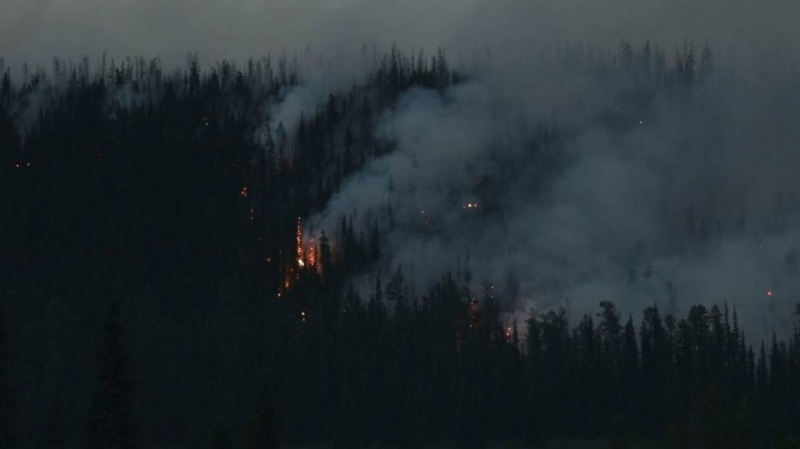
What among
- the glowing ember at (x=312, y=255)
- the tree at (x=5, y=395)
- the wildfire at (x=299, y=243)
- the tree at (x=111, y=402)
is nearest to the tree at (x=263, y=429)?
the tree at (x=111, y=402)

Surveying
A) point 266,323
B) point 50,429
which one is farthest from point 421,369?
point 50,429

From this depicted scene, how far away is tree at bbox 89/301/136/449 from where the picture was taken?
3375cm

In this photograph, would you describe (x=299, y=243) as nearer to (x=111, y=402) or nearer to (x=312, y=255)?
(x=312, y=255)

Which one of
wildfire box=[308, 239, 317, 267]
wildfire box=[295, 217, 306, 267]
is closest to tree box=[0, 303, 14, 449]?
wildfire box=[295, 217, 306, 267]

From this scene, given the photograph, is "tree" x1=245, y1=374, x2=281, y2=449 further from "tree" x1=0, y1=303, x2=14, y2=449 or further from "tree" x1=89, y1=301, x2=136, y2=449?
"tree" x1=0, y1=303, x2=14, y2=449

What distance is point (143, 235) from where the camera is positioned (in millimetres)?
156875

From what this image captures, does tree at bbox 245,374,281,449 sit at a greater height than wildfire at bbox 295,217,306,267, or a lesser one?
lesser

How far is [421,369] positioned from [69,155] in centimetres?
7607

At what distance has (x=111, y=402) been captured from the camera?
3394 cm

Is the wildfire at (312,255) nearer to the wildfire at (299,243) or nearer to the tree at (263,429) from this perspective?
the wildfire at (299,243)

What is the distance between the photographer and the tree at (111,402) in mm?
33750

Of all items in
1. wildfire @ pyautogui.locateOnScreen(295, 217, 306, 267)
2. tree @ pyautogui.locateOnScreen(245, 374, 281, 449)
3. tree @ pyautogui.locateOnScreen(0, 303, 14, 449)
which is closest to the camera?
tree @ pyautogui.locateOnScreen(0, 303, 14, 449)

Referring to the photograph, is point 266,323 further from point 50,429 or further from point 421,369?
point 50,429

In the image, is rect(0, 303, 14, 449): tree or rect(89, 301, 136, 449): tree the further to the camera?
rect(0, 303, 14, 449): tree
